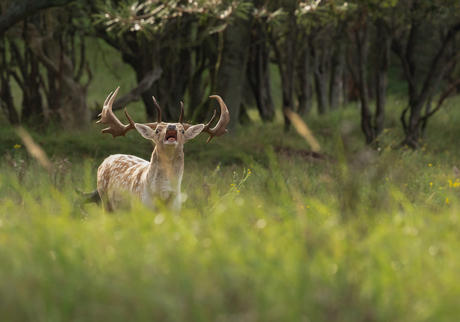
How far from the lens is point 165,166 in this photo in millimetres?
4875

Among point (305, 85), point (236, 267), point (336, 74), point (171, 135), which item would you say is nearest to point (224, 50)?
point (305, 85)

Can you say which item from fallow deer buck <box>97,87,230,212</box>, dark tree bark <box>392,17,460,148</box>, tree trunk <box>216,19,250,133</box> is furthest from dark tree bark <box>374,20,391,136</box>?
fallow deer buck <box>97,87,230,212</box>

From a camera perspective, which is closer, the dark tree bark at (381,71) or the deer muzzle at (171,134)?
the deer muzzle at (171,134)

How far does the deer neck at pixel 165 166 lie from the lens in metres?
4.86

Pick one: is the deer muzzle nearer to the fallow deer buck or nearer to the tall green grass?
the fallow deer buck

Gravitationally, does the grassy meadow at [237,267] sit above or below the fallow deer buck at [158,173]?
above

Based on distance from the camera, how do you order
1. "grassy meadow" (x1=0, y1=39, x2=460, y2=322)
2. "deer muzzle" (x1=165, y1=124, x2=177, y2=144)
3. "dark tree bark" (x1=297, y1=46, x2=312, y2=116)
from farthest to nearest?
1. "dark tree bark" (x1=297, y1=46, x2=312, y2=116)
2. "deer muzzle" (x1=165, y1=124, x2=177, y2=144)
3. "grassy meadow" (x1=0, y1=39, x2=460, y2=322)

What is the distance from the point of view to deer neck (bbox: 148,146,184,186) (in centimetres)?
486

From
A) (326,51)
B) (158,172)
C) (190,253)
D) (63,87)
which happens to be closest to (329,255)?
(190,253)

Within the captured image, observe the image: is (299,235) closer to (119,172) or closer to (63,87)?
(119,172)

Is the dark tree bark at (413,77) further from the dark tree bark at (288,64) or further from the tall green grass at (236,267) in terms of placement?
the tall green grass at (236,267)

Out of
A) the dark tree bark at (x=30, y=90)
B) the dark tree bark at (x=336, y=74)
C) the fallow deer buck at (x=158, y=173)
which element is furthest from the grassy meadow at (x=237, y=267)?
the dark tree bark at (x=336, y=74)

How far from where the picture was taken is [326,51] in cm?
1956

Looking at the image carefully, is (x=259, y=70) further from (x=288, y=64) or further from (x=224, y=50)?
(x=224, y=50)
